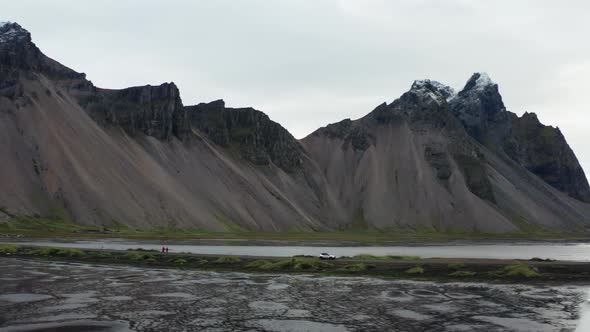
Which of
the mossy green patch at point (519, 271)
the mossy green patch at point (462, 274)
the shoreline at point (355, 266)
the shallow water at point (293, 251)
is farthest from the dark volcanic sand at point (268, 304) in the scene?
the shallow water at point (293, 251)

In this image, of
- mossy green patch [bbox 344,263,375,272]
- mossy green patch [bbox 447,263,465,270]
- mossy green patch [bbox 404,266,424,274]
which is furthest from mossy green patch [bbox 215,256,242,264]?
mossy green patch [bbox 447,263,465,270]

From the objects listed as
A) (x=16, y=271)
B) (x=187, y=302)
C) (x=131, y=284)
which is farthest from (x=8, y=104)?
(x=187, y=302)

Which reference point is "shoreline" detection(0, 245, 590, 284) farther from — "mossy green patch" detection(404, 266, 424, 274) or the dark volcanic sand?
the dark volcanic sand

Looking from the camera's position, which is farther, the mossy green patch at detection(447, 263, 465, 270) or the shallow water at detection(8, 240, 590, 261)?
the shallow water at detection(8, 240, 590, 261)

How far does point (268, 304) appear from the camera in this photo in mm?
43219

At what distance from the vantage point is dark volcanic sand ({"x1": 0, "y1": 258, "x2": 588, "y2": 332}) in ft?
114

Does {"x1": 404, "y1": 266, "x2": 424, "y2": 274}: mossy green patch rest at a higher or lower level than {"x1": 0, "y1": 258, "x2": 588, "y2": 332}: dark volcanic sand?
higher

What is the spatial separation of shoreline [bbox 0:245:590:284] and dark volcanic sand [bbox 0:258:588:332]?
6.36 meters

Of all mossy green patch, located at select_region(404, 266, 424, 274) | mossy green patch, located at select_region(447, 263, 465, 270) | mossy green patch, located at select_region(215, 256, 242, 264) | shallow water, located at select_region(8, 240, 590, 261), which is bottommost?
shallow water, located at select_region(8, 240, 590, 261)

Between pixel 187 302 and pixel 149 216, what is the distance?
138m

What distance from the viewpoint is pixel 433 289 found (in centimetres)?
5344

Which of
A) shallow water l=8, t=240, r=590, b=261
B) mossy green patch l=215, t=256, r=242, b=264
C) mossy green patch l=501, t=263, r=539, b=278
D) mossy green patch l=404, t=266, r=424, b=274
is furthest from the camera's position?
shallow water l=8, t=240, r=590, b=261

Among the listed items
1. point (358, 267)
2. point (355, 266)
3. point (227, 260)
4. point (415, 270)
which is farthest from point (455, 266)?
point (227, 260)

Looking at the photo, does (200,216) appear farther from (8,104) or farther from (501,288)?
(501,288)
